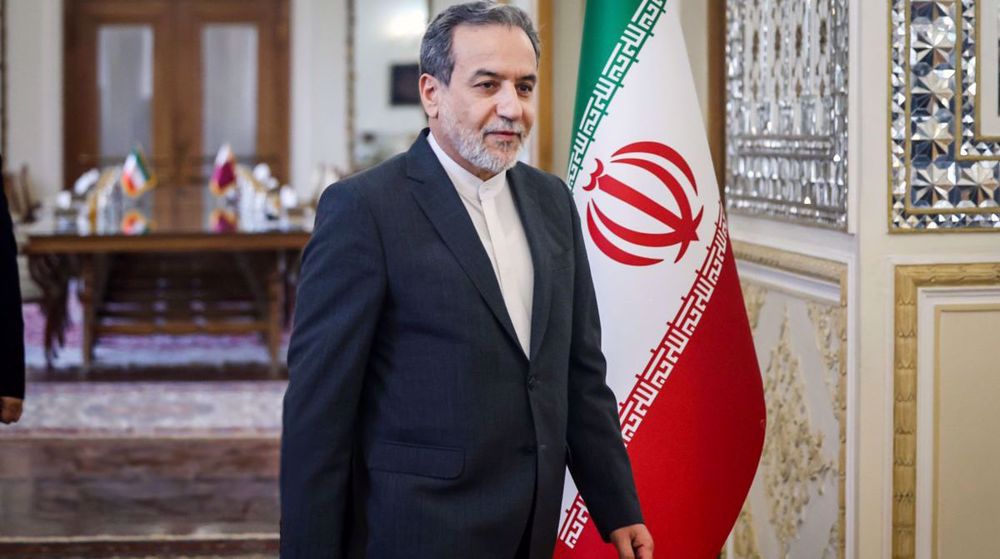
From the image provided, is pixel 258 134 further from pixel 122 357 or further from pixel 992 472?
pixel 992 472

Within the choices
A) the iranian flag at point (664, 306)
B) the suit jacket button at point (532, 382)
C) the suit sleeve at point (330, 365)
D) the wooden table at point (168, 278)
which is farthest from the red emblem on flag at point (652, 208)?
the wooden table at point (168, 278)

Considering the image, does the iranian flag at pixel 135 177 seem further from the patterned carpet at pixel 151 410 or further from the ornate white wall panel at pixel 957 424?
the ornate white wall panel at pixel 957 424

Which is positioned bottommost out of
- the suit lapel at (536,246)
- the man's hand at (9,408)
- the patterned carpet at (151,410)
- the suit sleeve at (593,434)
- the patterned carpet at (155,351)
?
the patterned carpet at (151,410)

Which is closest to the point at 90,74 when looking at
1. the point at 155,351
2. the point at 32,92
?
the point at 32,92

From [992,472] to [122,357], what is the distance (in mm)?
7400

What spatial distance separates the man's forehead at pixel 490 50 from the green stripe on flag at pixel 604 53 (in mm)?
876

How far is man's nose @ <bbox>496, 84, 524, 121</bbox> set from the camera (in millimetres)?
1953

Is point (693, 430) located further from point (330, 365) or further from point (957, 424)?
point (330, 365)

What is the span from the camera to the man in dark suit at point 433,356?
194 cm

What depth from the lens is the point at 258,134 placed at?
15.9m

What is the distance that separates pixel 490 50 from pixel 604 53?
0.92 m

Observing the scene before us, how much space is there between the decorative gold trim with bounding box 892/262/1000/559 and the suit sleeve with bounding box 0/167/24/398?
1953mm

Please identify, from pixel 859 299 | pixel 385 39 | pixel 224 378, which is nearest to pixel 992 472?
pixel 859 299

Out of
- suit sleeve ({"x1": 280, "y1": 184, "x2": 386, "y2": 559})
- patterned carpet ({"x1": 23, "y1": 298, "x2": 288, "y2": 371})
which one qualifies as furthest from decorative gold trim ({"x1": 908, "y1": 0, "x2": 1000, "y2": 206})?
patterned carpet ({"x1": 23, "y1": 298, "x2": 288, "y2": 371})
